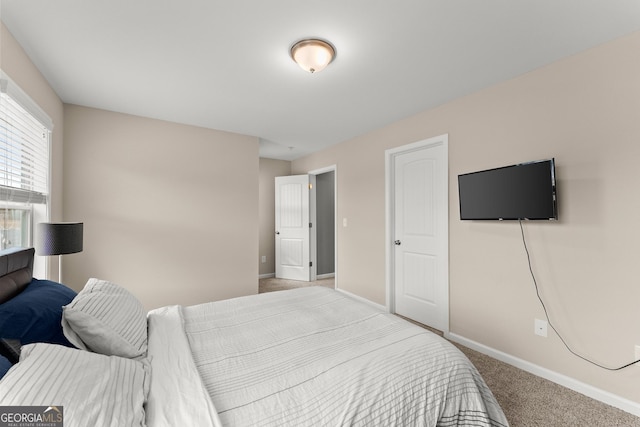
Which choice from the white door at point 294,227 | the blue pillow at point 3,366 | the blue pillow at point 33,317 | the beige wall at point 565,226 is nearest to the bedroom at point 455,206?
the beige wall at point 565,226

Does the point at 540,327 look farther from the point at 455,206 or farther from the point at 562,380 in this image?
the point at 455,206

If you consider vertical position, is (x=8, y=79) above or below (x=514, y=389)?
above

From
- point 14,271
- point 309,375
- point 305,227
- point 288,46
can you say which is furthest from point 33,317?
point 305,227

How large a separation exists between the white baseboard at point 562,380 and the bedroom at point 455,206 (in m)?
0.02

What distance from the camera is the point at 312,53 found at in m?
1.93

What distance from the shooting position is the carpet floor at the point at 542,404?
175cm

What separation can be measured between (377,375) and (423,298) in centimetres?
232

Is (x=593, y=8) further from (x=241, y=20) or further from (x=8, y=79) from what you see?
(x=8, y=79)

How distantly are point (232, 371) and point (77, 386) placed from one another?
1.81 ft

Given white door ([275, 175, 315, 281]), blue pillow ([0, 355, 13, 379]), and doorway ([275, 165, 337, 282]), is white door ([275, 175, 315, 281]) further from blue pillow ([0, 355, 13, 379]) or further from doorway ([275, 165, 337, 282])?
blue pillow ([0, 355, 13, 379])

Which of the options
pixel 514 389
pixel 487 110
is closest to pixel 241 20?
pixel 487 110

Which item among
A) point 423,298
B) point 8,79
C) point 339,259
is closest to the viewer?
point 8,79

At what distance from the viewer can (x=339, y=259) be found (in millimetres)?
4551

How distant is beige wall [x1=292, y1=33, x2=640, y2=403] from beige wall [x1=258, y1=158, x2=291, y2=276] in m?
3.44
